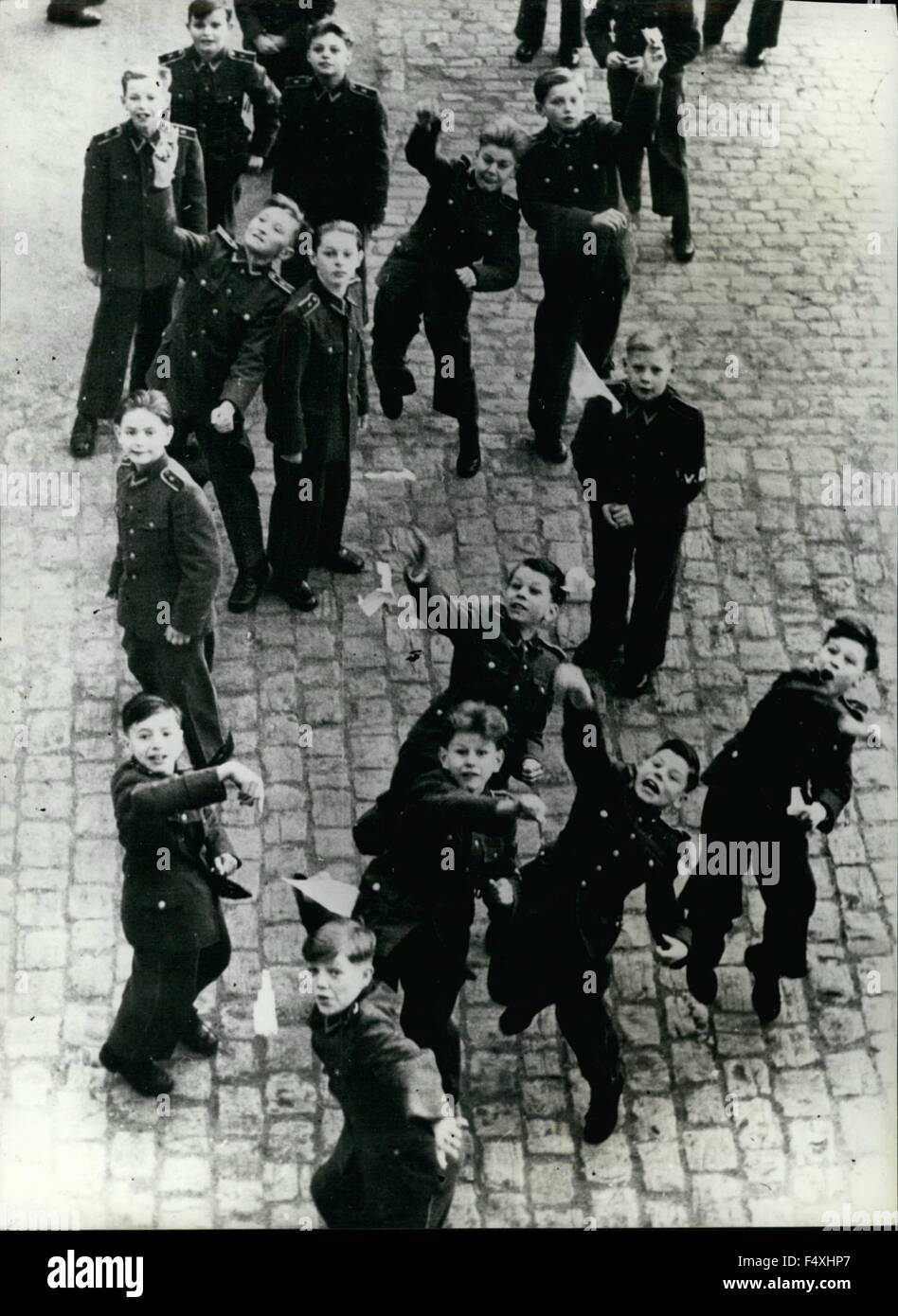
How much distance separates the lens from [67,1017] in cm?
860

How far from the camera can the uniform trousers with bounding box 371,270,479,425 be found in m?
9.65

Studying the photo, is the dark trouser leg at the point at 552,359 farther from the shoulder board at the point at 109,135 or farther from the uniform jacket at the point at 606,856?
the shoulder board at the point at 109,135

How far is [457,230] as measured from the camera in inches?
378

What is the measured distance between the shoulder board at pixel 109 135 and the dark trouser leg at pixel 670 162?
2675 mm

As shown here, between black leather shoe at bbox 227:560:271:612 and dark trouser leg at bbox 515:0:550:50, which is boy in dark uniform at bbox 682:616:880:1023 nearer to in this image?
black leather shoe at bbox 227:560:271:612

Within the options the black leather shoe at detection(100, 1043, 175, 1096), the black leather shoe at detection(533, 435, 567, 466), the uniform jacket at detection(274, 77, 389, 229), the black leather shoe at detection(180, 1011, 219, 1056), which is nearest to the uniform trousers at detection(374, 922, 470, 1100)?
the black leather shoe at detection(180, 1011, 219, 1056)

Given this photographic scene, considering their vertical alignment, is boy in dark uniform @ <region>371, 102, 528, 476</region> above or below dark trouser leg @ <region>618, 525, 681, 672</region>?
above

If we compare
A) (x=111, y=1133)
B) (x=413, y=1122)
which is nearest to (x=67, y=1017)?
(x=111, y=1133)

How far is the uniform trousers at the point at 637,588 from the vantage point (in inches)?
369

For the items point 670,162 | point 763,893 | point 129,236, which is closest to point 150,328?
point 129,236

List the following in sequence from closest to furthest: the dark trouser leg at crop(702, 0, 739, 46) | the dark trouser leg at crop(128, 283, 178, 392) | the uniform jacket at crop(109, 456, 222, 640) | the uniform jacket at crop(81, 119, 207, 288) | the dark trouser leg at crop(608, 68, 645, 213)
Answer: the uniform jacket at crop(109, 456, 222, 640), the uniform jacket at crop(81, 119, 207, 288), the dark trouser leg at crop(128, 283, 178, 392), the dark trouser leg at crop(608, 68, 645, 213), the dark trouser leg at crop(702, 0, 739, 46)

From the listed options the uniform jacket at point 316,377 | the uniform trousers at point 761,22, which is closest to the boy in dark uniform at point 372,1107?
the uniform jacket at point 316,377

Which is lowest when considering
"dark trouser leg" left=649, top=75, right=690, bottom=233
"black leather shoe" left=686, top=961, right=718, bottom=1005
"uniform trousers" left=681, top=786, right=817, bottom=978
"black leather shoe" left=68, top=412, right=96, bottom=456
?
"black leather shoe" left=686, top=961, right=718, bottom=1005

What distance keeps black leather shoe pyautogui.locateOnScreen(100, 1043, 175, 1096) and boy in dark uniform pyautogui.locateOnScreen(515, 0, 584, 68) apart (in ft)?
17.8
